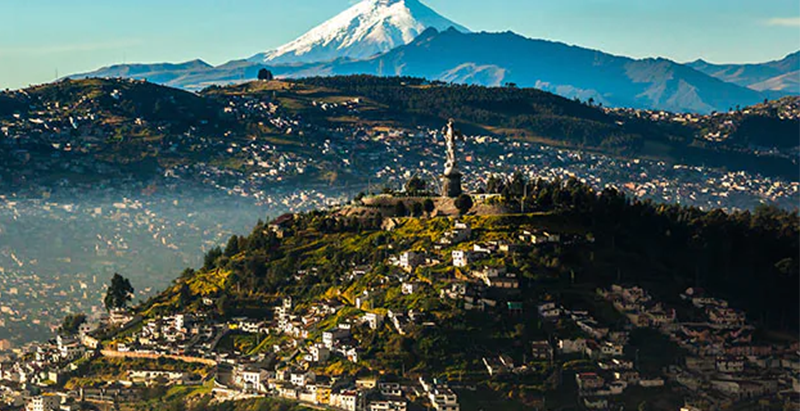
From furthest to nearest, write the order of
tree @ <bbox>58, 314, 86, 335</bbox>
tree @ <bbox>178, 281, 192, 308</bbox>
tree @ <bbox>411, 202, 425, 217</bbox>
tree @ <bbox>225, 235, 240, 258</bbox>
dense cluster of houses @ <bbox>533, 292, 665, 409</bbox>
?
tree @ <bbox>225, 235, 240, 258</bbox>
tree @ <bbox>58, 314, 86, 335</bbox>
tree @ <bbox>411, 202, 425, 217</bbox>
tree @ <bbox>178, 281, 192, 308</bbox>
dense cluster of houses @ <bbox>533, 292, 665, 409</bbox>

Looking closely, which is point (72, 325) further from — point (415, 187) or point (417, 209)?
point (415, 187)

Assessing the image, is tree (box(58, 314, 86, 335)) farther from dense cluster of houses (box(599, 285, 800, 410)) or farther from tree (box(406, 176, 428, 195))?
dense cluster of houses (box(599, 285, 800, 410))

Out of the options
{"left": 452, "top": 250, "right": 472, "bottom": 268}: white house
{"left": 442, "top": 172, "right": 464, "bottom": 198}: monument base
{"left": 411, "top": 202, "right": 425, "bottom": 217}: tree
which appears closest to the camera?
{"left": 452, "top": 250, "right": 472, "bottom": 268}: white house

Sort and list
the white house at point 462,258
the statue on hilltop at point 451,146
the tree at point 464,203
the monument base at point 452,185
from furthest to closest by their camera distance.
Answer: the monument base at point 452,185
the statue on hilltop at point 451,146
the tree at point 464,203
the white house at point 462,258

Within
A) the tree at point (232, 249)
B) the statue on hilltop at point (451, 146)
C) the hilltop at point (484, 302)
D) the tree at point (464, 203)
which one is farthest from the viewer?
the tree at point (232, 249)

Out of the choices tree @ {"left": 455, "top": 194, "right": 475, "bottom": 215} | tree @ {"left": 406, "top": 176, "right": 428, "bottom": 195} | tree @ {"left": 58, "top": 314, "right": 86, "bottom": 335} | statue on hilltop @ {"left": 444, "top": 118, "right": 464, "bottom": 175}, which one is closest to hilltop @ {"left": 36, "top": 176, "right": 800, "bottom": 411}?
tree @ {"left": 455, "top": 194, "right": 475, "bottom": 215}

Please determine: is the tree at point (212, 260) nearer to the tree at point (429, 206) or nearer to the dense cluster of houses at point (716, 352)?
the tree at point (429, 206)

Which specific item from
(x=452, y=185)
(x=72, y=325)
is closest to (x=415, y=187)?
(x=452, y=185)

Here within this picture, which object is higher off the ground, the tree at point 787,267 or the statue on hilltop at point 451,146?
the statue on hilltop at point 451,146

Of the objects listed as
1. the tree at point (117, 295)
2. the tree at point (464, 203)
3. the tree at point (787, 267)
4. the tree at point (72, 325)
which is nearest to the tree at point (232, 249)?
the tree at point (117, 295)

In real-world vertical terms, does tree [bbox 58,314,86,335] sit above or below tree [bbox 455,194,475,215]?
below
